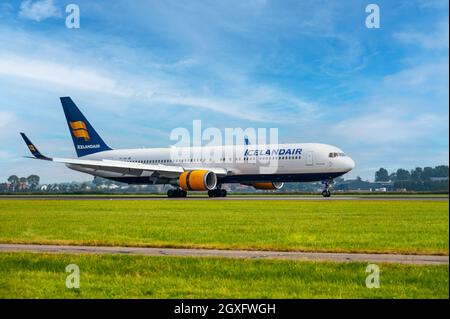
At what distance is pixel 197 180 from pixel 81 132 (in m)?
23.4

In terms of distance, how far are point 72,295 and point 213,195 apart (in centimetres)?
4999

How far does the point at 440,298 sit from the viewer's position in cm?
1058

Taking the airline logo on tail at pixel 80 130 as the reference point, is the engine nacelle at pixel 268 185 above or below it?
below

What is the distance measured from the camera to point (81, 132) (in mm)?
73062

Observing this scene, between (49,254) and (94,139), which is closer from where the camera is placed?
(49,254)

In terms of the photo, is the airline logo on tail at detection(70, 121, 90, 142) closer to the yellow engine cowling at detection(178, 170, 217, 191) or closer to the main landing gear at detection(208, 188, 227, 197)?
the yellow engine cowling at detection(178, 170, 217, 191)

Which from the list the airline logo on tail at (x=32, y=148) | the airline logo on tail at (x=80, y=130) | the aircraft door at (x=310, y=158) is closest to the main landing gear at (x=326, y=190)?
the aircraft door at (x=310, y=158)

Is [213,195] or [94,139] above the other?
[94,139]

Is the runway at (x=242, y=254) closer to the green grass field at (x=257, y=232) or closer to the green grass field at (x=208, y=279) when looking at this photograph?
the green grass field at (x=257, y=232)

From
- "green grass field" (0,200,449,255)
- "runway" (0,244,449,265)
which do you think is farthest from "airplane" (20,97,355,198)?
"runway" (0,244,449,265)

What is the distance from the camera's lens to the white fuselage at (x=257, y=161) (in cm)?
5597

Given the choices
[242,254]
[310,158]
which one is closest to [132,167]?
[310,158]
